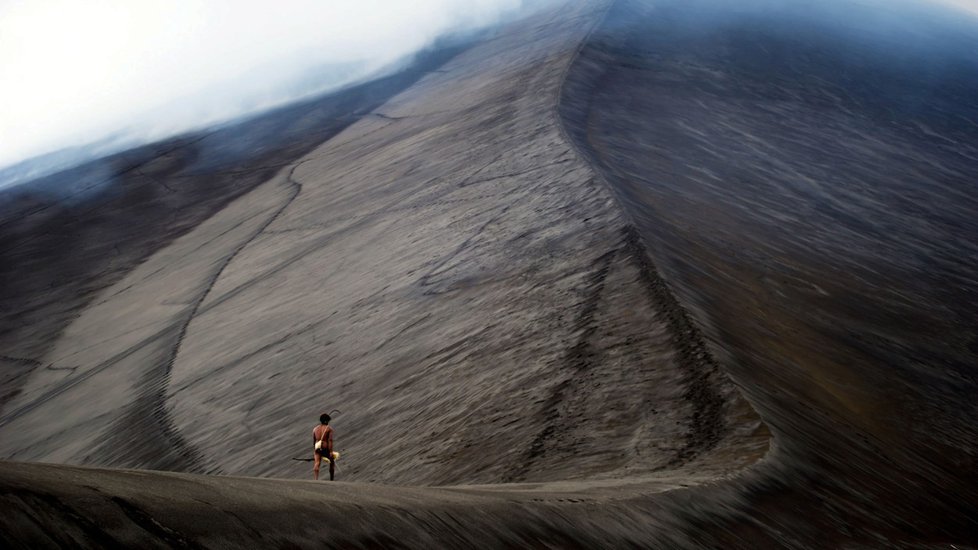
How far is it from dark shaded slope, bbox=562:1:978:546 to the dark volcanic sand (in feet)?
0.19

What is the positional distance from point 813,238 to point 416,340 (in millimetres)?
8216

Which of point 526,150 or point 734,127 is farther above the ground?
point 526,150

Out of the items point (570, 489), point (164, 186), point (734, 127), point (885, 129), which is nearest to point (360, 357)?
point (570, 489)

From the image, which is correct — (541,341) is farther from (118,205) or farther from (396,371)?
(118,205)

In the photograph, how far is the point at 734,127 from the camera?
26.9 m

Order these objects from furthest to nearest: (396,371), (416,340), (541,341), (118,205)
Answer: (118,205), (416,340), (396,371), (541,341)

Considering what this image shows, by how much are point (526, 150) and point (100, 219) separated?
44.4ft

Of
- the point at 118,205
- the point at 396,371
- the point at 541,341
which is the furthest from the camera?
the point at 118,205

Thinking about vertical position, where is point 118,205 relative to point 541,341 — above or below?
above

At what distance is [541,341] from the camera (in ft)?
36.4

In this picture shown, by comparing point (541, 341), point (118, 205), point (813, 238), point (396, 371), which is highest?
point (118, 205)

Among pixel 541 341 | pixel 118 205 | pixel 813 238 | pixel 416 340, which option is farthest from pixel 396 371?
pixel 118 205

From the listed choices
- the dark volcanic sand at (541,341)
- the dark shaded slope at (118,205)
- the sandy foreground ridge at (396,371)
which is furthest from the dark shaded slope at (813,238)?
the dark shaded slope at (118,205)

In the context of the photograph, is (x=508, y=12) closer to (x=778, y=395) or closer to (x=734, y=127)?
(x=734, y=127)
